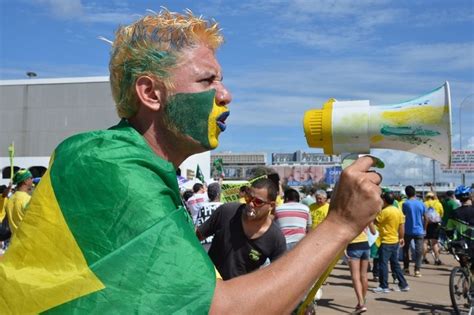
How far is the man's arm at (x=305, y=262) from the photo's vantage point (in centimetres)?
121

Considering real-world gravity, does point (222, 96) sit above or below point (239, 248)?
above

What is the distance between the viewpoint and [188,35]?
1627mm

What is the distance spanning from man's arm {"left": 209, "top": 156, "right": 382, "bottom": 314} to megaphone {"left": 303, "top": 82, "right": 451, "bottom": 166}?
0.73 meters

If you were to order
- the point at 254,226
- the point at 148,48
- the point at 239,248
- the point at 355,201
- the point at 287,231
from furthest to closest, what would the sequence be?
1. the point at 287,231
2. the point at 254,226
3. the point at 239,248
4. the point at 148,48
5. the point at 355,201

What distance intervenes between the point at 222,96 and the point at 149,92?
23cm

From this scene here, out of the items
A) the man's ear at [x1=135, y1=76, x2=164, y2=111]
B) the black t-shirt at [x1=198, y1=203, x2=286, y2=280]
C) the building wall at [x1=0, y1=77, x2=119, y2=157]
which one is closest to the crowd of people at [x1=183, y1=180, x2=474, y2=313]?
the black t-shirt at [x1=198, y1=203, x2=286, y2=280]

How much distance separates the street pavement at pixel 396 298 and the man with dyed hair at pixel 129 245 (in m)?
7.55

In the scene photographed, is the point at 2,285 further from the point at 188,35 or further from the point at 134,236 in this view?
the point at 188,35

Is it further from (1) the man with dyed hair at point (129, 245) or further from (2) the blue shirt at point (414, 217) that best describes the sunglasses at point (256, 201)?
(2) the blue shirt at point (414, 217)

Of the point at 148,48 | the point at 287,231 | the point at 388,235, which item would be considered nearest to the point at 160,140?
the point at 148,48

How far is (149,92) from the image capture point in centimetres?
158

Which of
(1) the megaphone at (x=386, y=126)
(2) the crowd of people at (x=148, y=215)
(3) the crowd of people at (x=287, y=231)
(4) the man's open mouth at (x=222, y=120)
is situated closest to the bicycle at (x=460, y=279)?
(3) the crowd of people at (x=287, y=231)

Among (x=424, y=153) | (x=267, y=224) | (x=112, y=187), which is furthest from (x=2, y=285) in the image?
(x=267, y=224)

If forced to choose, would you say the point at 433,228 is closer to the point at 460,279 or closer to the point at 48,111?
the point at 460,279
